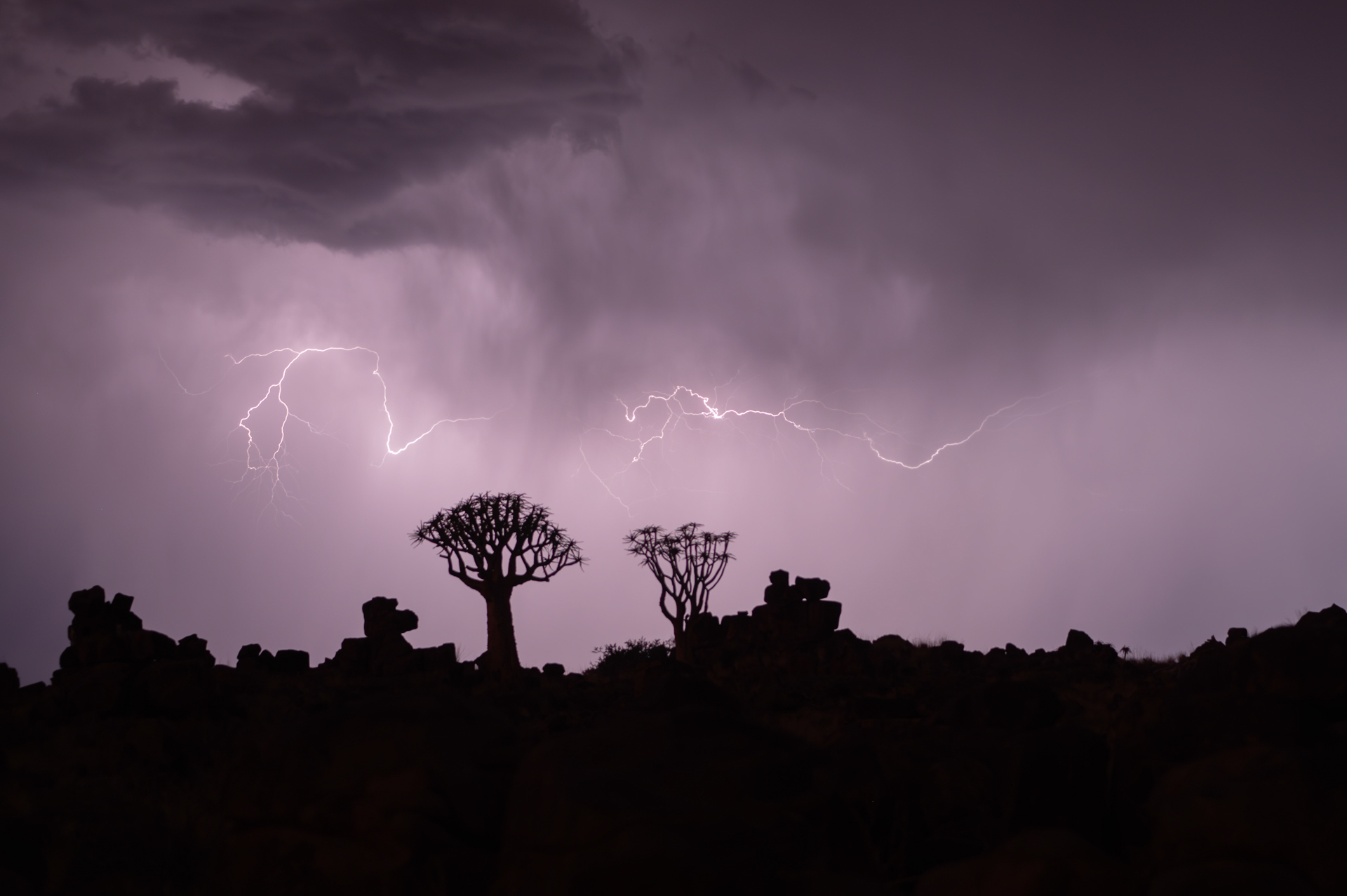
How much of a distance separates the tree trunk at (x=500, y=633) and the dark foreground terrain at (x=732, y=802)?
59.2ft

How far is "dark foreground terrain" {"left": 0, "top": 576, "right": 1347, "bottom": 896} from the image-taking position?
18.7 feet

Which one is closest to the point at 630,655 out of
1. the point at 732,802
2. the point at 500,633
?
the point at 500,633

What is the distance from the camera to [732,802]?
633 centimetres

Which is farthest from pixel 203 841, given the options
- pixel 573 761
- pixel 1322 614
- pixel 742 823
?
pixel 1322 614

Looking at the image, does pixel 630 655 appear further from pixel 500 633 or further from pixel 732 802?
pixel 732 802

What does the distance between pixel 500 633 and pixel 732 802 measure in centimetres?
2742

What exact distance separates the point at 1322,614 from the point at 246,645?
30.6 metres

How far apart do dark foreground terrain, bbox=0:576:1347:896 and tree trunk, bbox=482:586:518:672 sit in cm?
1804

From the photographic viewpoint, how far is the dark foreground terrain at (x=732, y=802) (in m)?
5.71

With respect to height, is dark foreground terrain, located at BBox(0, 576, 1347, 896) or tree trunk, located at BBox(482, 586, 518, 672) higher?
tree trunk, located at BBox(482, 586, 518, 672)

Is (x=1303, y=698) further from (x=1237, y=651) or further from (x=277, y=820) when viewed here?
(x=277, y=820)

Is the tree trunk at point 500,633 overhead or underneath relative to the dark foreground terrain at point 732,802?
overhead

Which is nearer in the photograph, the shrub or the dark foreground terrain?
the dark foreground terrain

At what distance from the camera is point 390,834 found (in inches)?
264
